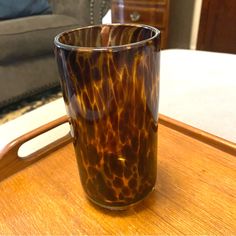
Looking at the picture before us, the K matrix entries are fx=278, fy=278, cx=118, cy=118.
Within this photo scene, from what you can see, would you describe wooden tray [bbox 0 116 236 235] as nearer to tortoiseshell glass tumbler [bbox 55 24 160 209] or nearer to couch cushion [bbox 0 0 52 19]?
tortoiseshell glass tumbler [bbox 55 24 160 209]

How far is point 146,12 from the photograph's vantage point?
190cm

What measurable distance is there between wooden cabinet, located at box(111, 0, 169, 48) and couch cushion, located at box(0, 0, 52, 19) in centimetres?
56

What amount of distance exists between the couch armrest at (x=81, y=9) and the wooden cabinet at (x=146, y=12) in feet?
1.03

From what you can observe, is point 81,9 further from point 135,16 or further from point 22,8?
point 135,16

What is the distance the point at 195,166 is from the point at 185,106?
32 cm

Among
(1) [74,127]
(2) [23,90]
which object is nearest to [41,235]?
(1) [74,127]

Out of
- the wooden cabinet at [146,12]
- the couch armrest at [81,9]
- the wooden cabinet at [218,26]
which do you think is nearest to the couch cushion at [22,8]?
the couch armrest at [81,9]

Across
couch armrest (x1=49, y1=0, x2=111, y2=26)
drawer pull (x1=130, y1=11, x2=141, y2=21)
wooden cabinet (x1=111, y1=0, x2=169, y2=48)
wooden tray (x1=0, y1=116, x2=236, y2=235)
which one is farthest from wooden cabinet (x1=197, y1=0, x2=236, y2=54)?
wooden tray (x1=0, y1=116, x2=236, y2=235)

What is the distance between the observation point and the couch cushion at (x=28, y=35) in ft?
4.20

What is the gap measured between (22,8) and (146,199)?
143 centimetres

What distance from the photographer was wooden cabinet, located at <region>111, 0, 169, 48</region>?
1841 millimetres

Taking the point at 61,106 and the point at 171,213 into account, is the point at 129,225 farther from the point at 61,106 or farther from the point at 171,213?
the point at 61,106

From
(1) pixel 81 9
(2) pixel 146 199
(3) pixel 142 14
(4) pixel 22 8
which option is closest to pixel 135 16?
(3) pixel 142 14

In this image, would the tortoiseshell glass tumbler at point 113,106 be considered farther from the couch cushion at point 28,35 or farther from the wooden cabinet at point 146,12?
the wooden cabinet at point 146,12
